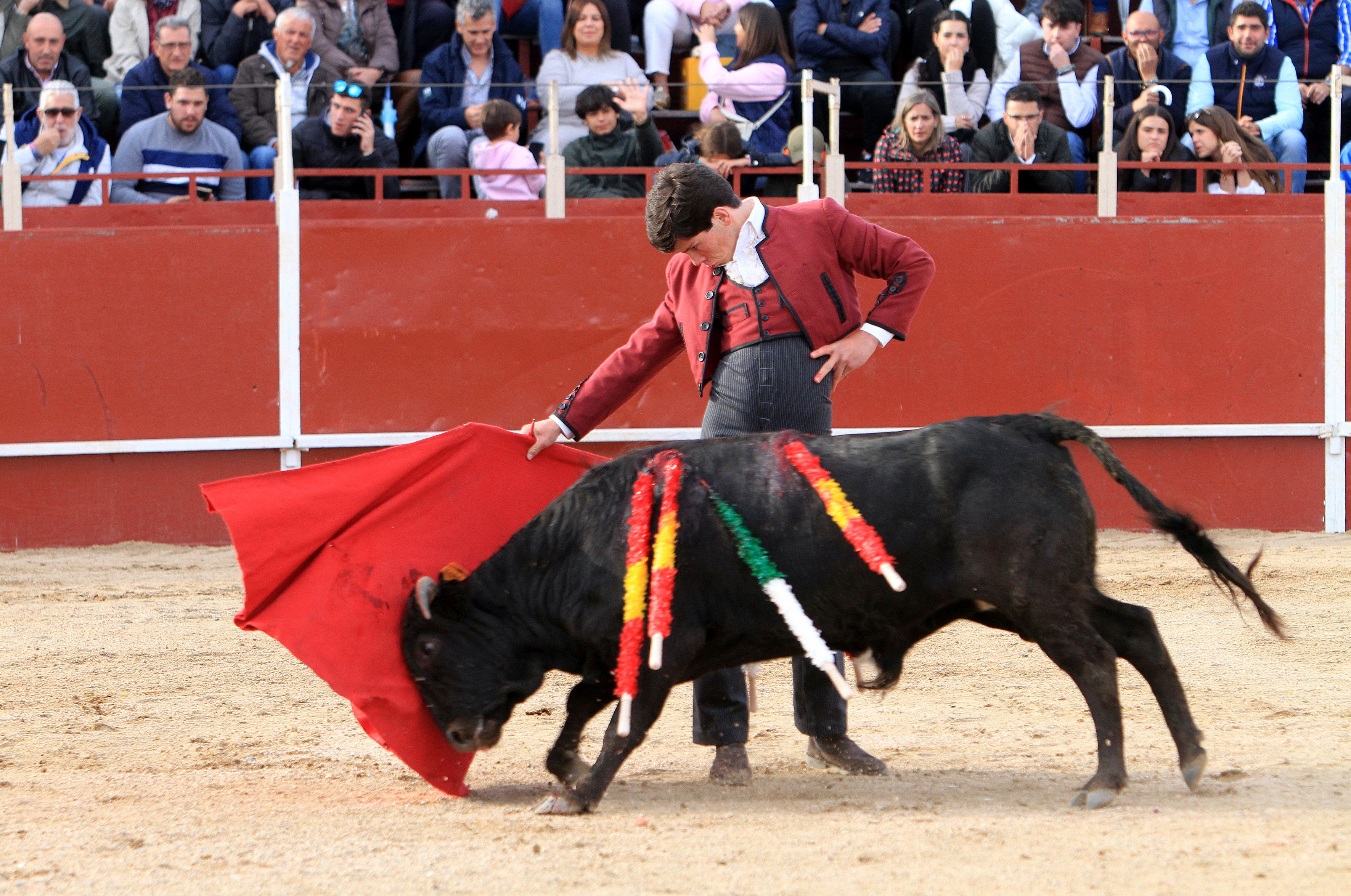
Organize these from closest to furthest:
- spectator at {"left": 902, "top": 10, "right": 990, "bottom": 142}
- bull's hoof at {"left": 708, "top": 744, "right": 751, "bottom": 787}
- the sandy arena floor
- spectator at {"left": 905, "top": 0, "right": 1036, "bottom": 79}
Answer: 1. the sandy arena floor
2. bull's hoof at {"left": 708, "top": 744, "right": 751, "bottom": 787}
3. spectator at {"left": 902, "top": 10, "right": 990, "bottom": 142}
4. spectator at {"left": 905, "top": 0, "right": 1036, "bottom": 79}

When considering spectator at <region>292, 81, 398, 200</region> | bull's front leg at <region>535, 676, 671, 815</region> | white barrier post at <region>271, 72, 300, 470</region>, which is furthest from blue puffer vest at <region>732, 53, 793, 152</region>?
bull's front leg at <region>535, 676, 671, 815</region>

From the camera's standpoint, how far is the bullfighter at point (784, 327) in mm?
3482

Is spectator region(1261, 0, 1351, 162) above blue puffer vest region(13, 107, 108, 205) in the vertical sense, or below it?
above

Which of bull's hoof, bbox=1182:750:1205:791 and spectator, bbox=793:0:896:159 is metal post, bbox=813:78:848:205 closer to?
spectator, bbox=793:0:896:159

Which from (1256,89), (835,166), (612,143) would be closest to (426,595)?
(835,166)

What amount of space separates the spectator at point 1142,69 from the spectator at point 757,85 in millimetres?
1894

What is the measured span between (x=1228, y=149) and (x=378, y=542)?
6013mm

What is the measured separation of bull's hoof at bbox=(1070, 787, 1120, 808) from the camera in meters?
3.04

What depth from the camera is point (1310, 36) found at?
343 inches

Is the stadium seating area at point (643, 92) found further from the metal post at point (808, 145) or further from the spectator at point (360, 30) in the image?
the metal post at point (808, 145)

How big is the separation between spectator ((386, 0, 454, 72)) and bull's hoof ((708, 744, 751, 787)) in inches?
236

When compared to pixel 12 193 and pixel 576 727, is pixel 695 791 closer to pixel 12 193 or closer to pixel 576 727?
pixel 576 727

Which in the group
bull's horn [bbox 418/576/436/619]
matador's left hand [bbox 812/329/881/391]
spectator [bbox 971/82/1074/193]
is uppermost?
spectator [bbox 971/82/1074/193]

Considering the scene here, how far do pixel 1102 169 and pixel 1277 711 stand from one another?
4.20 metres
